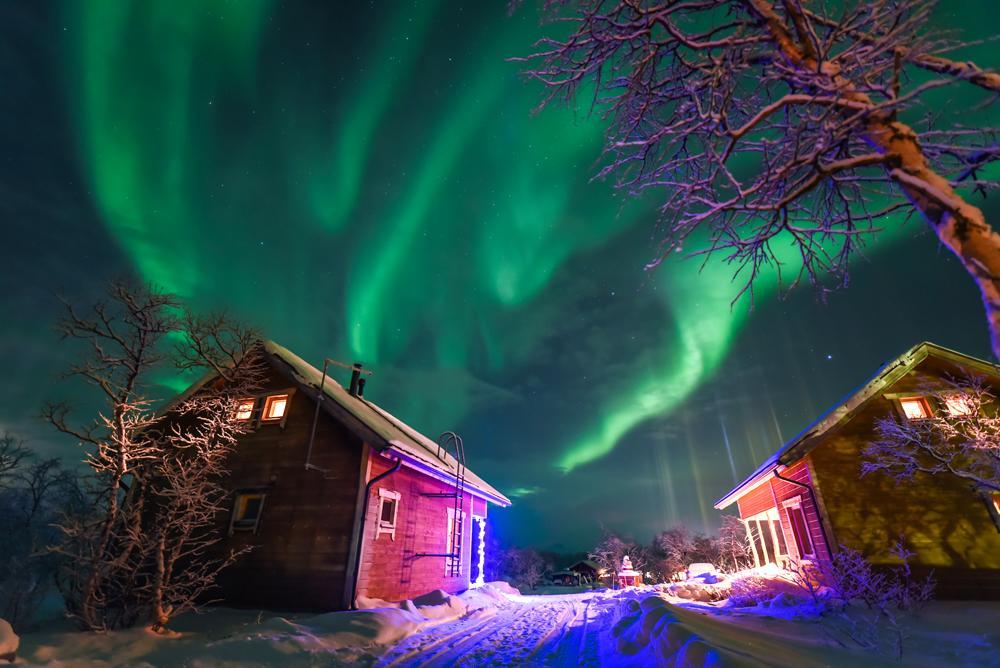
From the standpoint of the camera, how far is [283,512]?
37.2ft

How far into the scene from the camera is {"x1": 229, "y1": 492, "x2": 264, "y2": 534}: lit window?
1143cm

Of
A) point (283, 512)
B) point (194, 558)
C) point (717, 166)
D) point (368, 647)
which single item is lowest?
point (368, 647)

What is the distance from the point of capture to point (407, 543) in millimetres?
12758

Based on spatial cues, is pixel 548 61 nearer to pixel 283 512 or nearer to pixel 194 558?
pixel 283 512

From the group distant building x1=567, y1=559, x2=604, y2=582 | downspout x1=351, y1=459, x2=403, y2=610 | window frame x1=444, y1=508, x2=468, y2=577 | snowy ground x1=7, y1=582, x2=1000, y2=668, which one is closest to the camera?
snowy ground x1=7, y1=582, x2=1000, y2=668

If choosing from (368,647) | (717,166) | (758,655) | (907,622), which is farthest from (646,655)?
(907,622)

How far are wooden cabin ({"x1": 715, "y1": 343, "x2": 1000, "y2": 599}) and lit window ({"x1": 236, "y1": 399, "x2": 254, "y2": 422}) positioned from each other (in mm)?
16310

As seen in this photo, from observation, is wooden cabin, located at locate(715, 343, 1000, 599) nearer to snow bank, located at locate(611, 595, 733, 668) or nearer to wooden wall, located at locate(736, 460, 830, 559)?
wooden wall, located at locate(736, 460, 830, 559)

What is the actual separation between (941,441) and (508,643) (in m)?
13.2

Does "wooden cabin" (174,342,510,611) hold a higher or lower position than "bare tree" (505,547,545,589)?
higher

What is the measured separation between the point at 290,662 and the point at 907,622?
1178 centimetres

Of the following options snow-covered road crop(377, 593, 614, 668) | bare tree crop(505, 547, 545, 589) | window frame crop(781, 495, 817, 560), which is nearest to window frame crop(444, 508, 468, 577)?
snow-covered road crop(377, 593, 614, 668)

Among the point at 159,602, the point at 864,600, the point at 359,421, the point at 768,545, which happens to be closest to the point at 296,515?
the point at 359,421

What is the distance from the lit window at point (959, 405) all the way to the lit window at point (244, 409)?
19358 mm
